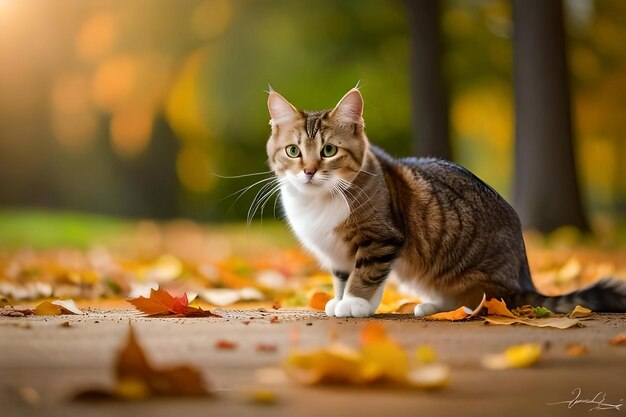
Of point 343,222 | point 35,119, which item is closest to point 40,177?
point 35,119

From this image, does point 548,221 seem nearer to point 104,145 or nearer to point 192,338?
point 192,338

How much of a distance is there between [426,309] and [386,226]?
0.45m


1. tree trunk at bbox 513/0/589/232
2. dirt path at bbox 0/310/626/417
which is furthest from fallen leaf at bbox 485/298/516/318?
tree trunk at bbox 513/0/589/232

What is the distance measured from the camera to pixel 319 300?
3.74 metres

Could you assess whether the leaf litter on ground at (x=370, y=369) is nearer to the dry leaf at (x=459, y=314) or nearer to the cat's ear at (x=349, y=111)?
the dry leaf at (x=459, y=314)

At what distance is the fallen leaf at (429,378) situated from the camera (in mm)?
1891

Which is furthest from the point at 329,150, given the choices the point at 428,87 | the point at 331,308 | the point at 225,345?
the point at 428,87

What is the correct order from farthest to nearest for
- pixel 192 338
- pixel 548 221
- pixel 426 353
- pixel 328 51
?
1. pixel 328 51
2. pixel 548 221
3. pixel 192 338
4. pixel 426 353

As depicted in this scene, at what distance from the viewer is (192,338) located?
8.48 ft

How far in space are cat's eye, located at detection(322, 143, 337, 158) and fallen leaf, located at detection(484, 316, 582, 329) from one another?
3.18 feet

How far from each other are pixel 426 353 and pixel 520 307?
1.31m

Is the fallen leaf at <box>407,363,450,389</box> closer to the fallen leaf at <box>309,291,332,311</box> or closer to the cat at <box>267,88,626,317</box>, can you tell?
the cat at <box>267,88,626,317</box>

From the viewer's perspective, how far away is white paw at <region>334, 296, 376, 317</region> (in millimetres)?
3209

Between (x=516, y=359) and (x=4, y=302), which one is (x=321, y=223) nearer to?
(x=516, y=359)
